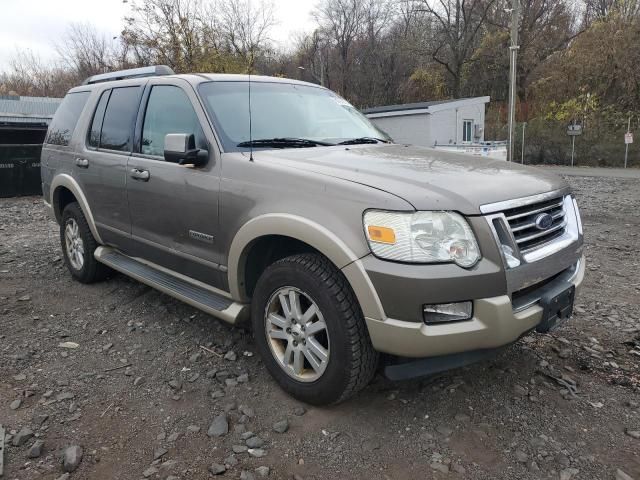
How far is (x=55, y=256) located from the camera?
6.31 metres

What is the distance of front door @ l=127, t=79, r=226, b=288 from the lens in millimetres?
3320

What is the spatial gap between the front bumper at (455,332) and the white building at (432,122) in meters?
21.4

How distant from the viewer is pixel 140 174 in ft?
12.6

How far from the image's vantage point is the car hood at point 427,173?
2490 mm

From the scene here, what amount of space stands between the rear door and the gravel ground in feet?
2.62

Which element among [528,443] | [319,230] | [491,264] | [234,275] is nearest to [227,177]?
[234,275]

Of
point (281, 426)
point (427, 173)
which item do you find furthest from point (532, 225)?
point (281, 426)

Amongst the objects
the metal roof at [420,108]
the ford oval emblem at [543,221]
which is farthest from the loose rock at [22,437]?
the metal roof at [420,108]

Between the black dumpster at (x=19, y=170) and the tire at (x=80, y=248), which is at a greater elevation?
the black dumpster at (x=19, y=170)

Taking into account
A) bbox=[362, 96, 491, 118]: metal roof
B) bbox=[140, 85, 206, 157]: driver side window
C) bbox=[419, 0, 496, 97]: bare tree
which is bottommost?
bbox=[140, 85, 206, 157]: driver side window

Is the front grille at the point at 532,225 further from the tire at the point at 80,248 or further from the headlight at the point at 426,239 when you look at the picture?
the tire at the point at 80,248

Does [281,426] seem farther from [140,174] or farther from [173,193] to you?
[140,174]

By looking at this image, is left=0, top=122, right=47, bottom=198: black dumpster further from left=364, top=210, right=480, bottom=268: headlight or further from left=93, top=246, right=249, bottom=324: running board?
left=364, top=210, right=480, bottom=268: headlight

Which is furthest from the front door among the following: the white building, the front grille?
the white building
